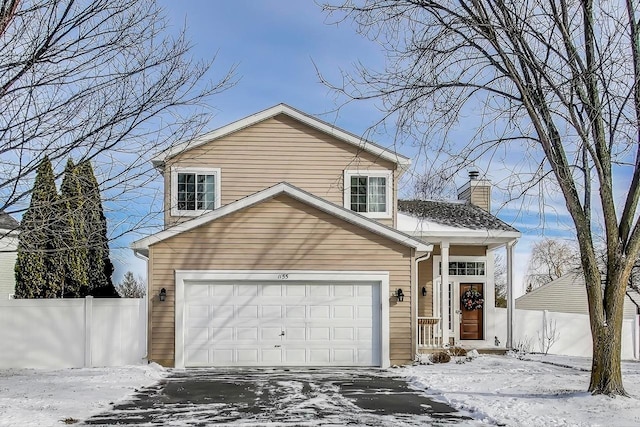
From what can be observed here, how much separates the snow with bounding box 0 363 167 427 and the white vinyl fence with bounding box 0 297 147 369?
0.42m

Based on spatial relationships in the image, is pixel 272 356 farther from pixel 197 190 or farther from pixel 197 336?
pixel 197 190

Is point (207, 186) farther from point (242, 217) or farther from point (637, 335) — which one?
point (637, 335)

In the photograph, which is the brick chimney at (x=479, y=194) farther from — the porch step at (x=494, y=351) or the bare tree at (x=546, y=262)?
the bare tree at (x=546, y=262)

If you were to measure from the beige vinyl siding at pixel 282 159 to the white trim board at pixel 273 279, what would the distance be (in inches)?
133

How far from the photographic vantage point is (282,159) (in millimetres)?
19297

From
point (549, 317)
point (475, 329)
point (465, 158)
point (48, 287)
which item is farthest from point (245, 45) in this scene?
point (549, 317)

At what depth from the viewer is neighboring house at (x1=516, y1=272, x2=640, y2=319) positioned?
34.2 m

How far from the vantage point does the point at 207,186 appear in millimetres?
19031

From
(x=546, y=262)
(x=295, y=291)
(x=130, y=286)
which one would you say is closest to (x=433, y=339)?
(x=295, y=291)

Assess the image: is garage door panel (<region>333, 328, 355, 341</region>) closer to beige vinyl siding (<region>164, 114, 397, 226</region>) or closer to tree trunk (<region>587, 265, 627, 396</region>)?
beige vinyl siding (<region>164, 114, 397, 226</region>)

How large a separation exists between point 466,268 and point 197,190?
28.3 ft

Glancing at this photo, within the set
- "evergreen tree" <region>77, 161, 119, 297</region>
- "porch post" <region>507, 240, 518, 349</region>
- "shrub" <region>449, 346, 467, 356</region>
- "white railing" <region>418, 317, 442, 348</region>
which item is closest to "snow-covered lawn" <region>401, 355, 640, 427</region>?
"shrub" <region>449, 346, 467, 356</region>

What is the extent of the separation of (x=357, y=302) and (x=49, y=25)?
10061mm

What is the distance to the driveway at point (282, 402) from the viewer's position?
9352 millimetres
